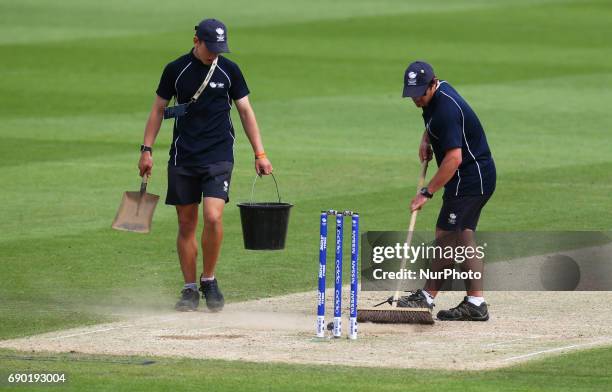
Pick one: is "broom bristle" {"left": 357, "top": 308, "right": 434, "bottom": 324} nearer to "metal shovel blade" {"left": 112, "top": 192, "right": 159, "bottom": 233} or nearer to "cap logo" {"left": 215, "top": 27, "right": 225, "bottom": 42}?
"metal shovel blade" {"left": 112, "top": 192, "right": 159, "bottom": 233}

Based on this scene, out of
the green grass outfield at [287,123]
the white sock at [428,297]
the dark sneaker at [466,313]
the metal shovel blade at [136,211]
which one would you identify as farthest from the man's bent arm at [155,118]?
the dark sneaker at [466,313]

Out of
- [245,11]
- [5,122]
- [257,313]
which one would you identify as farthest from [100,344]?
[245,11]

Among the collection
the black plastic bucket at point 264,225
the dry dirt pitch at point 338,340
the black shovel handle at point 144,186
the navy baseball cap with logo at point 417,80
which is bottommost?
the dry dirt pitch at point 338,340

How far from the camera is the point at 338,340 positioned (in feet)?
35.4

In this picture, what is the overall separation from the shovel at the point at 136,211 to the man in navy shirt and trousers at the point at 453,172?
226 cm

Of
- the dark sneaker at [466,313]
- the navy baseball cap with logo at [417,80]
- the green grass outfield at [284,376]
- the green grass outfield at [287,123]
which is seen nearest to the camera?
the green grass outfield at [284,376]

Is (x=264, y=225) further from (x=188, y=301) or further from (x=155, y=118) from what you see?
(x=155, y=118)

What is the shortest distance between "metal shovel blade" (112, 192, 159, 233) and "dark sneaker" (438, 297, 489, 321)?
254 centimetres

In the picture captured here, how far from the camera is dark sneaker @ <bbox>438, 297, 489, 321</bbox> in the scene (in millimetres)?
11633

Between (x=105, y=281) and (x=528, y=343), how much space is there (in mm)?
4289

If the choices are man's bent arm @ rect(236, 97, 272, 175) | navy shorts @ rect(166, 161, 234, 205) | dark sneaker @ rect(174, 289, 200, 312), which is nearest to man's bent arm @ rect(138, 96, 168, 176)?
navy shorts @ rect(166, 161, 234, 205)

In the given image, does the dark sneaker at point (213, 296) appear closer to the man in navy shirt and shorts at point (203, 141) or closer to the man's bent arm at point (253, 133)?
the man in navy shirt and shorts at point (203, 141)

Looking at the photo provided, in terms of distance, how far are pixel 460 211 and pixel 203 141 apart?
209cm

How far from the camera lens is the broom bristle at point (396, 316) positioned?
11.4 metres
